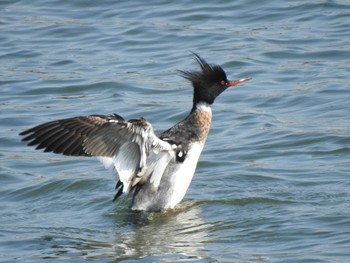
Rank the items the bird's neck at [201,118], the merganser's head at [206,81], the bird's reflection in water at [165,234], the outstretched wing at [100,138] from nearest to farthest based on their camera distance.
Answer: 1. the bird's reflection in water at [165,234]
2. the outstretched wing at [100,138]
3. the bird's neck at [201,118]
4. the merganser's head at [206,81]

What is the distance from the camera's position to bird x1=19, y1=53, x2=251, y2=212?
962 cm

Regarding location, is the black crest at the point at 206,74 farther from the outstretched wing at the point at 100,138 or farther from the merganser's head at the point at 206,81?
the outstretched wing at the point at 100,138

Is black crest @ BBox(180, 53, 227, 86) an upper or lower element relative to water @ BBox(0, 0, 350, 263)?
upper

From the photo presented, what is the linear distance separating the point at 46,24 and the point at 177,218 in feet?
30.0

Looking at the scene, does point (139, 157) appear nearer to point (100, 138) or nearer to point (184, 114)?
point (100, 138)

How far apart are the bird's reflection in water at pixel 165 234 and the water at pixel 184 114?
0.07 ft

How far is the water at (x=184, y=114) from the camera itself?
31.0 feet

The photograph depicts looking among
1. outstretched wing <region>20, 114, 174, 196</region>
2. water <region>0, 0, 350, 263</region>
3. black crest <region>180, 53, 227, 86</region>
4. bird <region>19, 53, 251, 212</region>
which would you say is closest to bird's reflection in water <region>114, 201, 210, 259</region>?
water <region>0, 0, 350, 263</region>

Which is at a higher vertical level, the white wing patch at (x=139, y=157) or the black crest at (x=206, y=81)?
the black crest at (x=206, y=81)

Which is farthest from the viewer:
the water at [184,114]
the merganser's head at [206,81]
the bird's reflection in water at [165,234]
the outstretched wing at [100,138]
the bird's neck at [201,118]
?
the merganser's head at [206,81]

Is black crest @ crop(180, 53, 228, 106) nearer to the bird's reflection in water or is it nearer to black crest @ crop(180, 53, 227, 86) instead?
black crest @ crop(180, 53, 227, 86)

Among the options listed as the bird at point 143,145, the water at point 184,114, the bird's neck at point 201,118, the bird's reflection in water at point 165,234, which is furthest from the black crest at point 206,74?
the bird's reflection in water at point 165,234

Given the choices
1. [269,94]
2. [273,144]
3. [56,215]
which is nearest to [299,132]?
[273,144]

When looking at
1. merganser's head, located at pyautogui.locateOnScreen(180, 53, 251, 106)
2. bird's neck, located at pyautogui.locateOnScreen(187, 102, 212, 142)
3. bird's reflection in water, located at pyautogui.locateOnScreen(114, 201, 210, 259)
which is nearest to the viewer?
bird's reflection in water, located at pyautogui.locateOnScreen(114, 201, 210, 259)
